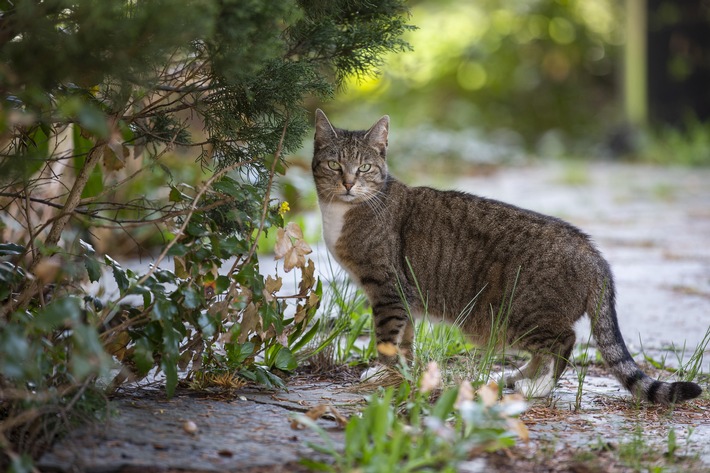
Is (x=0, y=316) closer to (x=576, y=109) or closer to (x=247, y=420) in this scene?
(x=247, y=420)

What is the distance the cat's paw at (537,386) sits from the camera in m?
3.17

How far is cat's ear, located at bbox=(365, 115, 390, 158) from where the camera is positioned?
13.1 feet

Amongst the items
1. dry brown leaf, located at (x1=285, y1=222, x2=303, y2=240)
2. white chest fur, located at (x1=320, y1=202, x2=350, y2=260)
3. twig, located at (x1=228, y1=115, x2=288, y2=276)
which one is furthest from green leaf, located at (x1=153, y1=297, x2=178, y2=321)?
white chest fur, located at (x1=320, y1=202, x2=350, y2=260)

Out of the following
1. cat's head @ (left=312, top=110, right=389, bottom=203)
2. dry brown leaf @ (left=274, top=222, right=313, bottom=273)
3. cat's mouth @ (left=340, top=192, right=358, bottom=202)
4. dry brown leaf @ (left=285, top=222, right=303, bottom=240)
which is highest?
cat's head @ (left=312, top=110, right=389, bottom=203)

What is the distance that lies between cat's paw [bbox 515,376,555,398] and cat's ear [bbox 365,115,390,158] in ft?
4.54

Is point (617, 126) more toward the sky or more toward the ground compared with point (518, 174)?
more toward the sky

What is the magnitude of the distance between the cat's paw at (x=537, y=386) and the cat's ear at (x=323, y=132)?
4.87 ft

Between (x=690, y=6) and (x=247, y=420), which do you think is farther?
(x=690, y=6)

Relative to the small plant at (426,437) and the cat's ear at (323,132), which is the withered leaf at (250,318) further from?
the cat's ear at (323,132)

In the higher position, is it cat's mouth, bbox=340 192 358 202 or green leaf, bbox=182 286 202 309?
cat's mouth, bbox=340 192 358 202

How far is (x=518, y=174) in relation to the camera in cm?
1062

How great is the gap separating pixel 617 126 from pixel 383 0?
34.0ft

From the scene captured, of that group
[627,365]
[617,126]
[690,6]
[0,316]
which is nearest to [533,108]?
[617,126]

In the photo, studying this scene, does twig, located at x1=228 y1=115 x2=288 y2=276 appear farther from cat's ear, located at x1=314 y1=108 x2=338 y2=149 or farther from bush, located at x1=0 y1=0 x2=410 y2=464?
cat's ear, located at x1=314 y1=108 x2=338 y2=149
